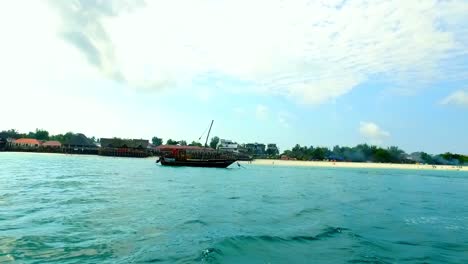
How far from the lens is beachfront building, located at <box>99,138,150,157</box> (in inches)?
5027

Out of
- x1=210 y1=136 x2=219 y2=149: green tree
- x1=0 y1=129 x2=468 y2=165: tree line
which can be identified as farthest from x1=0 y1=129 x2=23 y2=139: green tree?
x1=210 y1=136 x2=219 y2=149: green tree

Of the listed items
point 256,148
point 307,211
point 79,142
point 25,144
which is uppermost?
point 256,148

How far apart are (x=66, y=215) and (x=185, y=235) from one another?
261 inches

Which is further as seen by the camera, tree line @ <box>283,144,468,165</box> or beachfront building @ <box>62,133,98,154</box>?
tree line @ <box>283,144,468,165</box>

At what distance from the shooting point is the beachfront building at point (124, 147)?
128 meters

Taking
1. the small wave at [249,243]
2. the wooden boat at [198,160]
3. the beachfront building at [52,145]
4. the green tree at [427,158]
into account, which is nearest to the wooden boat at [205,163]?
the wooden boat at [198,160]

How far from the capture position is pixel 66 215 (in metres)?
16.5

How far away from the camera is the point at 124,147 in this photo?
130250 millimetres

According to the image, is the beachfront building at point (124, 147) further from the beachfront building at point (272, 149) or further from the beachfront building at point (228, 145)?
the beachfront building at point (272, 149)

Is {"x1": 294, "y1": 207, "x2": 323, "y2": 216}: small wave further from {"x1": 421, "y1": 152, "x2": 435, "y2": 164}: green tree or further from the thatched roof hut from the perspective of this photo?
{"x1": 421, "y1": 152, "x2": 435, "y2": 164}: green tree

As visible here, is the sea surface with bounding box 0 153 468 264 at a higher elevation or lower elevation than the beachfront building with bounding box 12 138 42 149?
lower

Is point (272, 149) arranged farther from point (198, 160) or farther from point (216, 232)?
point (216, 232)

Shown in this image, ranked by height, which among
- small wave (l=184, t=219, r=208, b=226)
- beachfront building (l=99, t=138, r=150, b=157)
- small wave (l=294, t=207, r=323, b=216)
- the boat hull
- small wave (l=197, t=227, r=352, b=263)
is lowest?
small wave (l=197, t=227, r=352, b=263)

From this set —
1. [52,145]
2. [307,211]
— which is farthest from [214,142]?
[307,211]
